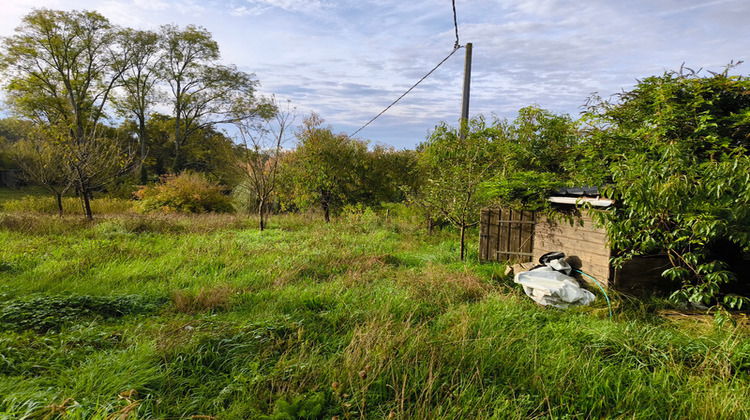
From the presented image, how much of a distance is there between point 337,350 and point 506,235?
5.20 m

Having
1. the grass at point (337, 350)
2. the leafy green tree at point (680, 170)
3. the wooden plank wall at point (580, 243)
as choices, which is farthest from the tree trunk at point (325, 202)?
the leafy green tree at point (680, 170)

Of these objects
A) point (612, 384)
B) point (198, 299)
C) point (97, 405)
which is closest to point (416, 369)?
point (612, 384)

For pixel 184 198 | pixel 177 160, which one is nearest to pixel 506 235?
pixel 184 198

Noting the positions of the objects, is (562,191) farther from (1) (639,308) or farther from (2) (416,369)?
(2) (416,369)

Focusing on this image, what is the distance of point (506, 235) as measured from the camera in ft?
24.0

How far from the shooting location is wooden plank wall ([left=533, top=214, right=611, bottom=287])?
17.1 ft

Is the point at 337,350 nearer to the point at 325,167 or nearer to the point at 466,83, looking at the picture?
the point at 466,83

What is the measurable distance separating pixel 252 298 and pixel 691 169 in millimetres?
5180

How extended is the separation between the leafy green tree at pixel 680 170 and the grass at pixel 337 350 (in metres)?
0.87

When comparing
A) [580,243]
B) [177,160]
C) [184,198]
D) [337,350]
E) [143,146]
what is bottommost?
[337,350]

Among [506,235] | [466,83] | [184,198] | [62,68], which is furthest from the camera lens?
[62,68]

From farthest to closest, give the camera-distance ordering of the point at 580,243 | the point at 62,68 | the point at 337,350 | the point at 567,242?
the point at 62,68 < the point at 567,242 < the point at 580,243 < the point at 337,350

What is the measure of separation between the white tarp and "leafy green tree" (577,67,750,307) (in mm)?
691

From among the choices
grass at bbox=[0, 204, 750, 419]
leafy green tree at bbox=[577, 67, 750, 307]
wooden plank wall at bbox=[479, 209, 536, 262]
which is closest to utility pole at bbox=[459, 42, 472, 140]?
wooden plank wall at bbox=[479, 209, 536, 262]
